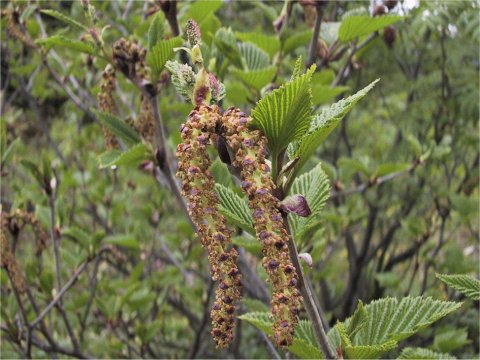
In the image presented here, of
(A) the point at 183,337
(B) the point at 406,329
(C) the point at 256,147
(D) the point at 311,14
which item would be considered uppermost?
(D) the point at 311,14

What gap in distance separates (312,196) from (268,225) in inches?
11.7

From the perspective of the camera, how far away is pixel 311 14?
217cm

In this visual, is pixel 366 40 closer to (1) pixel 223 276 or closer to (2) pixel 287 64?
(2) pixel 287 64

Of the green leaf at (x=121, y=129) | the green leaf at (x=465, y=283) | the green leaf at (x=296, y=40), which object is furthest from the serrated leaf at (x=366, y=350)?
the green leaf at (x=296, y=40)

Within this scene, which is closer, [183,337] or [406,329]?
[406,329]

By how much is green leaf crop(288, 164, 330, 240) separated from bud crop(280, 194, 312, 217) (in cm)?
15

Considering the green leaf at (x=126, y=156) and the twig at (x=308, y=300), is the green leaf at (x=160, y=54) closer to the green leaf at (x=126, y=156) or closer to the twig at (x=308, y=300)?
the green leaf at (x=126, y=156)

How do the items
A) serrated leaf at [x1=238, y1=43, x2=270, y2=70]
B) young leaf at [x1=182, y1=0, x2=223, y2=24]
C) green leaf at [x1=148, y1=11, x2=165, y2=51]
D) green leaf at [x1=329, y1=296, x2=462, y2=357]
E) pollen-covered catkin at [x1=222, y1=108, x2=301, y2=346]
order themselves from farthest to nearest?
serrated leaf at [x1=238, y1=43, x2=270, y2=70], young leaf at [x1=182, y1=0, x2=223, y2=24], green leaf at [x1=148, y1=11, x2=165, y2=51], green leaf at [x1=329, y1=296, x2=462, y2=357], pollen-covered catkin at [x1=222, y1=108, x2=301, y2=346]

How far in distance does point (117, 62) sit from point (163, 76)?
18 cm

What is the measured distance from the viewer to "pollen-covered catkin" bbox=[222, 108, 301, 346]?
66cm

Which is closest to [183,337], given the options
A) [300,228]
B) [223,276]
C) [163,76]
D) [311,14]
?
[311,14]

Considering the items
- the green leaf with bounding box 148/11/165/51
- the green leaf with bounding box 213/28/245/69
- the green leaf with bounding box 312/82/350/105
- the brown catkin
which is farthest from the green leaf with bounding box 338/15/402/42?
the brown catkin

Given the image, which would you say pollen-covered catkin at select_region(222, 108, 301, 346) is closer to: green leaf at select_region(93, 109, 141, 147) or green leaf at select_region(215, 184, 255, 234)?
green leaf at select_region(215, 184, 255, 234)

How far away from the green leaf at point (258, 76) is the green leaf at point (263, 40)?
16 centimetres
